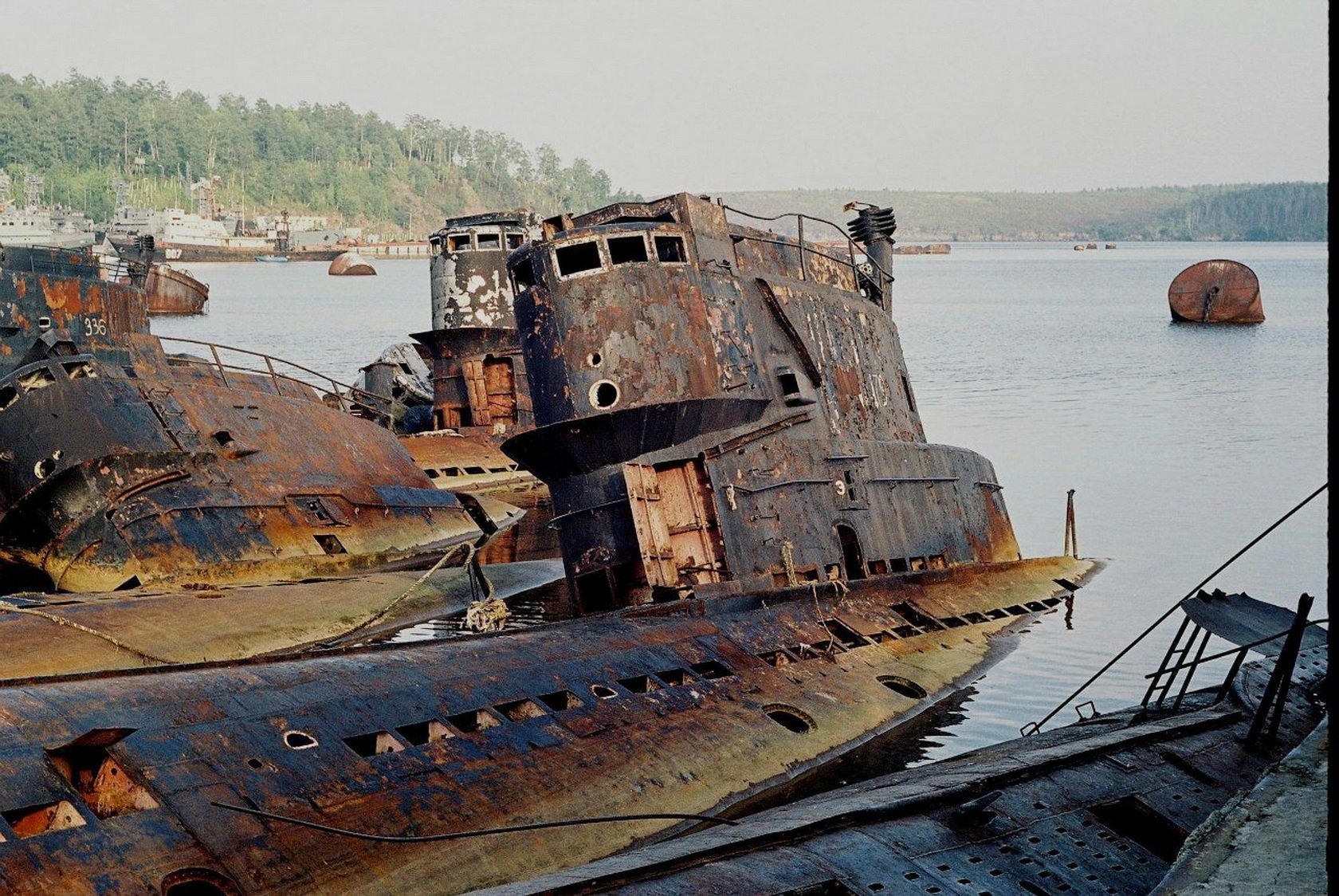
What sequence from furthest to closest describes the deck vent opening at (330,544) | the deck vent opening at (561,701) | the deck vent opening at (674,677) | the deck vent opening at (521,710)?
the deck vent opening at (330,544)
the deck vent opening at (674,677)
the deck vent opening at (561,701)
the deck vent opening at (521,710)

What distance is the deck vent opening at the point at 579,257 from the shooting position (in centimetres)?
1866

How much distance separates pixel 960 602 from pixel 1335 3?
18.9 meters

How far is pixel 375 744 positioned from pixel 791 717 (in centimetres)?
592

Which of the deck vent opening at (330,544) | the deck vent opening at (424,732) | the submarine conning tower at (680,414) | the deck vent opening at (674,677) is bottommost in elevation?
the deck vent opening at (674,677)

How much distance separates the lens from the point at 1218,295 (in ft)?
320

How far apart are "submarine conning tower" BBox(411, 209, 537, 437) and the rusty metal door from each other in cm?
2401

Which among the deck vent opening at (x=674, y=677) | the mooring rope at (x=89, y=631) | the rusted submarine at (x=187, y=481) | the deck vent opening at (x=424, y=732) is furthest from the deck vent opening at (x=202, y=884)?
the rusted submarine at (x=187, y=481)

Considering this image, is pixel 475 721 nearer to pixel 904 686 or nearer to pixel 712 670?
pixel 712 670

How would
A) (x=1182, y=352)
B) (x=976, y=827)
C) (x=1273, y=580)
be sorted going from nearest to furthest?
(x=976, y=827) < (x=1273, y=580) < (x=1182, y=352)

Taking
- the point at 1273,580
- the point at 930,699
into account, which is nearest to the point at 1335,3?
the point at 930,699

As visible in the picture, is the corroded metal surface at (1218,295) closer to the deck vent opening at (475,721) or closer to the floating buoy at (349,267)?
the deck vent opening at (475,721)

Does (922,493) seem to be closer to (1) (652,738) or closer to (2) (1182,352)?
(1) (652,738)

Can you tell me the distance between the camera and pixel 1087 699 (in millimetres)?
21328

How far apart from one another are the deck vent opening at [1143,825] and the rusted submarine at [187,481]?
43.5ft
